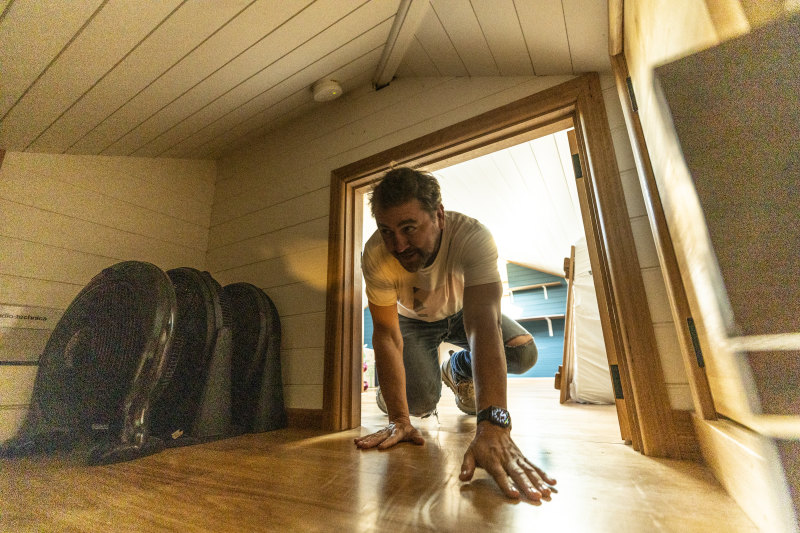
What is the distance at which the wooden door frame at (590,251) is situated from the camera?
1111 millimetres

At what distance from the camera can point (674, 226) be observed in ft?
2.89

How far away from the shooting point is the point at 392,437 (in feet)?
4.04

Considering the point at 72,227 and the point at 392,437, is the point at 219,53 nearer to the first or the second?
the point at 72,227

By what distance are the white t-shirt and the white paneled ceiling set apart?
0.77 m

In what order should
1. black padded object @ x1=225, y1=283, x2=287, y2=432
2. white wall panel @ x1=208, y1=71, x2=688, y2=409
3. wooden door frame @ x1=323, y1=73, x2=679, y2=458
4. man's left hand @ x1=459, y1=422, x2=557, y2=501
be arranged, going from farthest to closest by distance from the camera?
white wall panel @ x1=208, y1=71, x2=688, y2=409, black padded object @ x1=225, y1=283, x2=287, y2=432, wooden door frame @ x1=323, y1=73, x2=679, y2=458, man's left hand @ x1=459, y1=422, x2=557, y2=501

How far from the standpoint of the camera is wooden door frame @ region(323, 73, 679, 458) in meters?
1.11

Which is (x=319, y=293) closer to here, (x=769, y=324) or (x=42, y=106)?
(x=42, y=106)

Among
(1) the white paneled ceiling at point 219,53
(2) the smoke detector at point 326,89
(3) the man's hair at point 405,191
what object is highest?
(2) the smoke detector at point 326,89

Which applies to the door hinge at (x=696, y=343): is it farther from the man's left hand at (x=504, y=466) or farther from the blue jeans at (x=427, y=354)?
the blue jeans at (x=427, y=354)

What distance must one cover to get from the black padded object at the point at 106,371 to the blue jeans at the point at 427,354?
3.53 feet

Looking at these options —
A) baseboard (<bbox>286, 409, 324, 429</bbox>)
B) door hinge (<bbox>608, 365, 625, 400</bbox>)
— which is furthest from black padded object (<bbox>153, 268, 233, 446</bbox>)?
door hinge (<bbox>608, 365, 625, 400</bbox>)

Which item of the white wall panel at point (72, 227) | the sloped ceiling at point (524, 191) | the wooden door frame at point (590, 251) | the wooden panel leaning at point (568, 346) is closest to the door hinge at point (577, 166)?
the wooden door frame at point (590, 251)

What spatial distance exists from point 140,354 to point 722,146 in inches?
62.2

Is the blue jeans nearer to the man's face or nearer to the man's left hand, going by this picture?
the man's face
